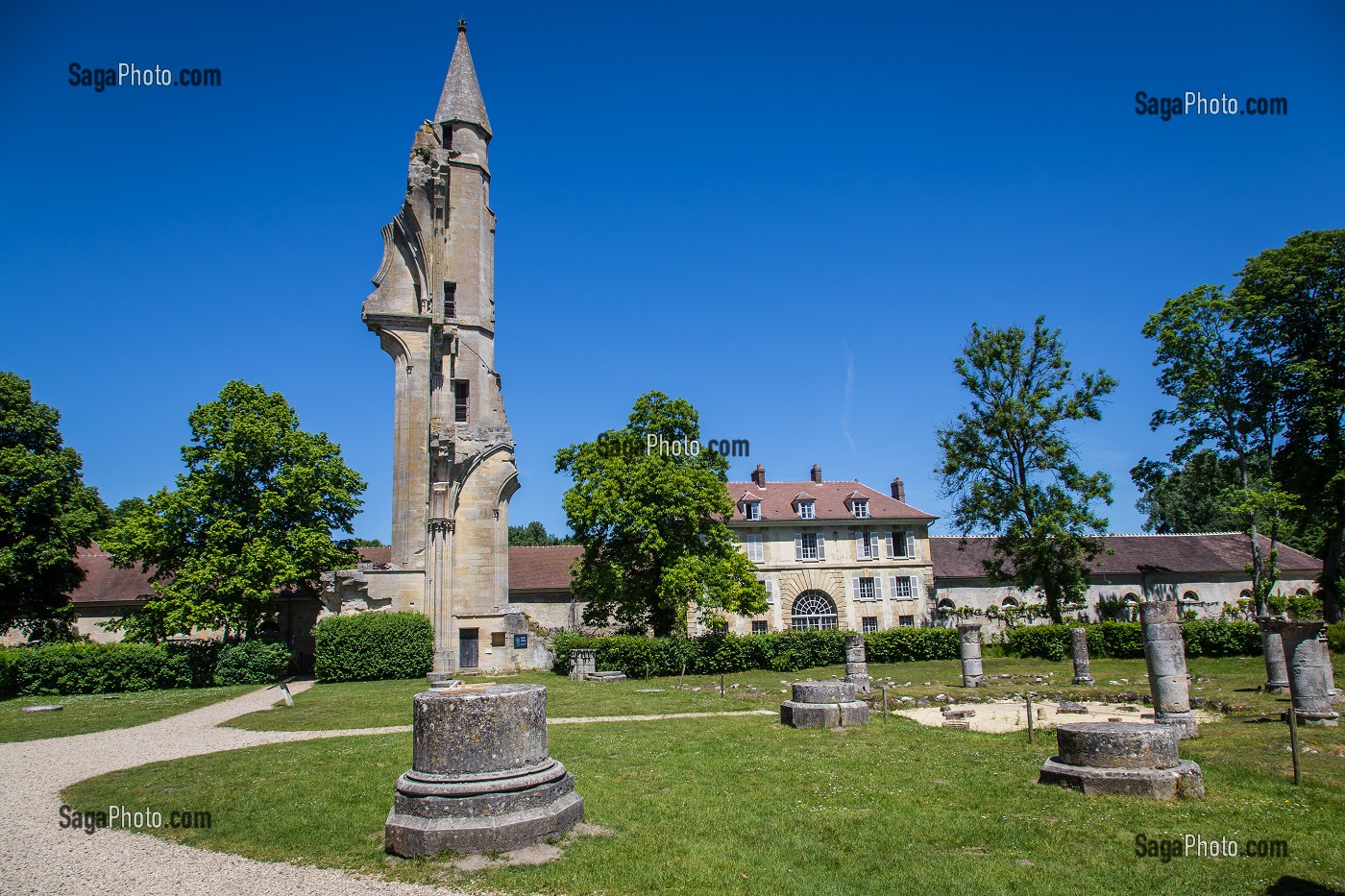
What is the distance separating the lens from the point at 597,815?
8156 millimetres

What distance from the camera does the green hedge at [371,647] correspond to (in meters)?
26.6

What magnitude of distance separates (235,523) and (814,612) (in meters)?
27.8

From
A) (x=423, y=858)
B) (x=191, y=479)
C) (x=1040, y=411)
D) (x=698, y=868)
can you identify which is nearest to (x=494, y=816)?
(x=423, y=858)

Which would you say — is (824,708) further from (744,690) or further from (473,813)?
(473,813)

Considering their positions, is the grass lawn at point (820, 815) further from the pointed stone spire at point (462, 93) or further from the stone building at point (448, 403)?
the pointed stone spire at point (462, 93)

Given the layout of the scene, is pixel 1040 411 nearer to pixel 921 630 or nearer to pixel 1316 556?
pixel 921 630

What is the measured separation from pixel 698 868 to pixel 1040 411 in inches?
1282

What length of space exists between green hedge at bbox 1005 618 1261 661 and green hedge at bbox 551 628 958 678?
526 centimetres

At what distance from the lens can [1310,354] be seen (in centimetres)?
2944

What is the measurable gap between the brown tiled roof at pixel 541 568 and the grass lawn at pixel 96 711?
15009 millimetres

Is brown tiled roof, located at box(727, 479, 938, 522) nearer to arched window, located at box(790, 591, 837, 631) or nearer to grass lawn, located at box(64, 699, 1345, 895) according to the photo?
arched window, located at box(790, 591, 837, 631)

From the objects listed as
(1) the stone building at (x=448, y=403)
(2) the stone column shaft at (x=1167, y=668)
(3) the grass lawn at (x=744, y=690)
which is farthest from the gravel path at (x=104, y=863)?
(1) the stone building at (x=448, y=403)

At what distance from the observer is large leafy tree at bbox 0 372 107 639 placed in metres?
26.9

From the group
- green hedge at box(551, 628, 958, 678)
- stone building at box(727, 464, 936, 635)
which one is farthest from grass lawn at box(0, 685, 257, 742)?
stone building at box(727, 464, 936, 635)
